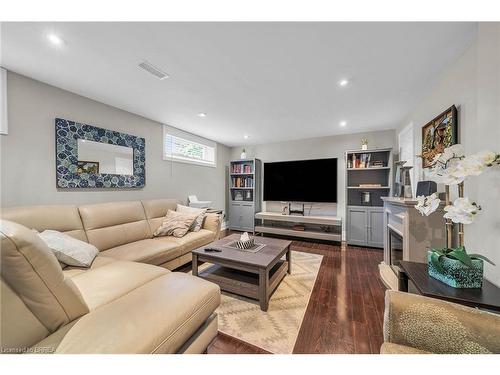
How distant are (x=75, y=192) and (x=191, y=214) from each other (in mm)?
1421

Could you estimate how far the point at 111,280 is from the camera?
135cm

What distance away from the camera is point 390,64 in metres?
1.72

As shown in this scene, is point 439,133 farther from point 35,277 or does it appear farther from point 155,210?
point 155,210

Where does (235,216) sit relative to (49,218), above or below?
below

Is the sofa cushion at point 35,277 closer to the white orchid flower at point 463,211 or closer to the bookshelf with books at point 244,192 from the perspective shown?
the white orchid flower at point 463,211

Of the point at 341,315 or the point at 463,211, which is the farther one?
the point at 341,315

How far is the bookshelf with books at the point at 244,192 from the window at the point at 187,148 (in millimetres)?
655

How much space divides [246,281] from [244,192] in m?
3.19

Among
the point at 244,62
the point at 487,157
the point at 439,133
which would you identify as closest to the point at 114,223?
the point at 244,62

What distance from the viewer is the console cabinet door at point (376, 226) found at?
11.1 feet

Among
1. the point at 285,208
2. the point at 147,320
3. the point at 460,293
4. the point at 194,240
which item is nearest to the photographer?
the point at 147,320

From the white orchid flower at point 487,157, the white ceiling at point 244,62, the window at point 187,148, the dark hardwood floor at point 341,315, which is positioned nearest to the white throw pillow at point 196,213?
the window at point 187,148

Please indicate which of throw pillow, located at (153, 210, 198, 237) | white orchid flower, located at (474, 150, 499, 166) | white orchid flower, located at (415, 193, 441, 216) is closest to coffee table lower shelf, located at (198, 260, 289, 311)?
throw pillow, located at (153, 210, 198, 237)
